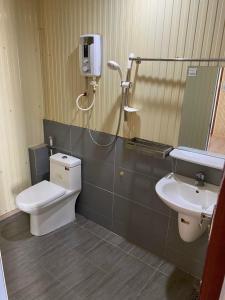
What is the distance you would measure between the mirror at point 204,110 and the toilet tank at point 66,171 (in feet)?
3.80

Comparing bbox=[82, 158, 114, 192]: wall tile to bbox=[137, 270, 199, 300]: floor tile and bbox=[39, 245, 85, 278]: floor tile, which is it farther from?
bbox=[137, 270, 199, 300]: floor tile

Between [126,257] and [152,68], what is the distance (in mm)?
1628

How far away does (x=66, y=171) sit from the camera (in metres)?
2.51

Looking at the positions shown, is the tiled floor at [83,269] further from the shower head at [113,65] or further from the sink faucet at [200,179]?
the shower head at [113,65]

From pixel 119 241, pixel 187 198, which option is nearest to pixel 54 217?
pixel 119 241

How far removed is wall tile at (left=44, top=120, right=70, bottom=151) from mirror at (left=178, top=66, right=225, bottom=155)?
4.18 feet

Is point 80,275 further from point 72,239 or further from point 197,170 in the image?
point 197,170

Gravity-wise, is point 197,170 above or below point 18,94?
below

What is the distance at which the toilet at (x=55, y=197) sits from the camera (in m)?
2.29

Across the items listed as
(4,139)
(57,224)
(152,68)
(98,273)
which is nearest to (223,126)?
(152,68)

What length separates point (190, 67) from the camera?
1.70 meters

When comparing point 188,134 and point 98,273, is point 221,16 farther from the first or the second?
point 98,273

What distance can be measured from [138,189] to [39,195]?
36.6 inches

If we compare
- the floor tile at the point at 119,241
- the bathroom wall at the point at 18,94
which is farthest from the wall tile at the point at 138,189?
the bathroom wall at the point at 18,94
